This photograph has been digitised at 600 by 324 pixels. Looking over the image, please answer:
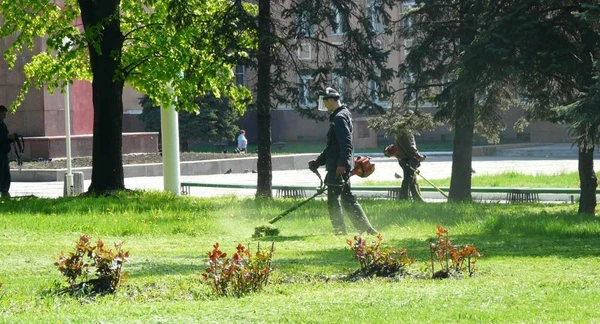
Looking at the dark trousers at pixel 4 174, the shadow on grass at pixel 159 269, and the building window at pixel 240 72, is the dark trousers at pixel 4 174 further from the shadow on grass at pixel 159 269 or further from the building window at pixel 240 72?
the shadow on grass at pixel 159 269

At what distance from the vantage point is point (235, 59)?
2325cm

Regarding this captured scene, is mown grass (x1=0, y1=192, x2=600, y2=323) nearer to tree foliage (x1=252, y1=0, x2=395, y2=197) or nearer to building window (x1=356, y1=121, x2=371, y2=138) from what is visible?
tree foliage (x1=252, y1=0, x2=395, y2=197)

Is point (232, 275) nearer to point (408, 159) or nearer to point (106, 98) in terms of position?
point (106, 98)

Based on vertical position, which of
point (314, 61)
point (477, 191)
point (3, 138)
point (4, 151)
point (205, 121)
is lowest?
point (477, 191)

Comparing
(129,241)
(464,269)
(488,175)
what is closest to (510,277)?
(464,269)

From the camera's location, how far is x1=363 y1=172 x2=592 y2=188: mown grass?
97.7ft

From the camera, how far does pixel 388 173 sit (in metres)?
39.8

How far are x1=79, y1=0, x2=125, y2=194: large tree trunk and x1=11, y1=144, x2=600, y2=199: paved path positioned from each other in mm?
5193

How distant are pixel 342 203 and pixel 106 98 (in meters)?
9.20

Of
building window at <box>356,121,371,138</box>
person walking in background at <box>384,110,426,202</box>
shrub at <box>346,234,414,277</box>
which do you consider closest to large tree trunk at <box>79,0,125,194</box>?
person walking in background at <box>384,110,426,202</box>

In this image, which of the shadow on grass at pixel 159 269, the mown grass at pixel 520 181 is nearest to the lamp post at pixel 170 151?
the mown grass at pixel 520 181

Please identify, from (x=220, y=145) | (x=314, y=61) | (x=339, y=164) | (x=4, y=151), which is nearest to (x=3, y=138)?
(x=4, y=151)

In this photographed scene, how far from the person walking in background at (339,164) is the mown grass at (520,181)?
14434mm

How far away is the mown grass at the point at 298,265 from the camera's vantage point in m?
8.23
